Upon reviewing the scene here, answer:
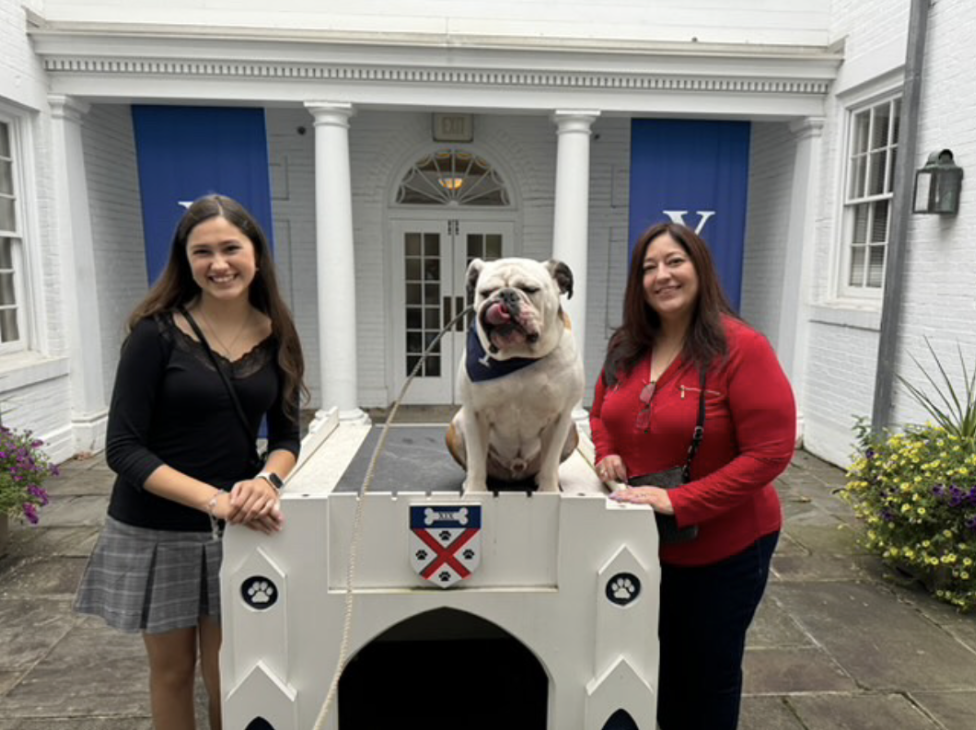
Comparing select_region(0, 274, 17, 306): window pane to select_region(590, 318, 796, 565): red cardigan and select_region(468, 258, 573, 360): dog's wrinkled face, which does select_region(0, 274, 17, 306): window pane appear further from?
select_region(590, 318, 796, 565): red cardigan

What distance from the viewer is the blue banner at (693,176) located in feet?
21.6

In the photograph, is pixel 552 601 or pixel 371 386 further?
pixel 371 386

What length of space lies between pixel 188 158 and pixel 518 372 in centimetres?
560

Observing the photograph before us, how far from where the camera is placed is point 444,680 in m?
2.90

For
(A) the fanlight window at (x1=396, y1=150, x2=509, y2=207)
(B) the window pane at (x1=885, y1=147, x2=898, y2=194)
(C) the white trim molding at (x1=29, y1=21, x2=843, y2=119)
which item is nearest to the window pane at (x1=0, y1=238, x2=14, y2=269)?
(C) the white trim molding at (x1=29, y1=21, x2=843, y2=119)

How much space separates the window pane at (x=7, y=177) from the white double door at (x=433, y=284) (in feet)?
12.3

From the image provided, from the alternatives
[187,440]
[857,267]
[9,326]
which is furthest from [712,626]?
[9,326]

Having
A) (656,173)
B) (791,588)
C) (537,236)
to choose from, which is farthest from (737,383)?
(537,236)

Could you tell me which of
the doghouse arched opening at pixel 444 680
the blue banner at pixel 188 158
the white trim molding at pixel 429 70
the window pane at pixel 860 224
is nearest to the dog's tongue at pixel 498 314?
the doghouse arched opening at pixel 444 680

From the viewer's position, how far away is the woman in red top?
5.87ft

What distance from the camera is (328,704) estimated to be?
5.82ft

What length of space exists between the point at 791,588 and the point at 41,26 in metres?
7.22

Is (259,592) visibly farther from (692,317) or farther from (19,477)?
(19,477)

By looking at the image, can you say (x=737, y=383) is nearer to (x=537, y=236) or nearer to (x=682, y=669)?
(x=682, y=669)
